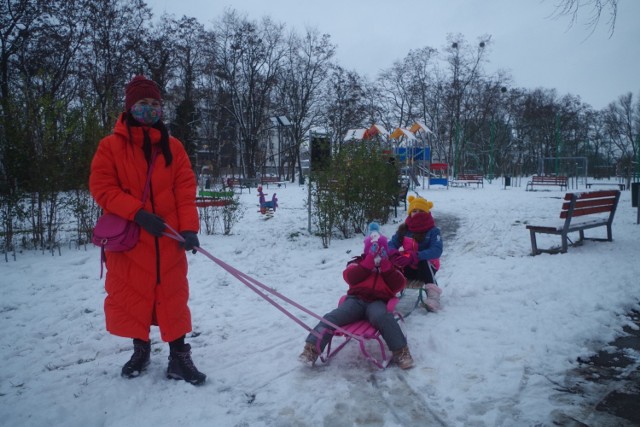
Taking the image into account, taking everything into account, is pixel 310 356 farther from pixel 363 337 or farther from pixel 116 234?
pixel 116 234

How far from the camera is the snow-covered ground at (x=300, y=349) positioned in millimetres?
2721

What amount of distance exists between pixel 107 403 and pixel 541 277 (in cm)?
524

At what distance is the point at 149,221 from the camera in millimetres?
2693

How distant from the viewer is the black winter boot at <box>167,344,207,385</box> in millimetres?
3045

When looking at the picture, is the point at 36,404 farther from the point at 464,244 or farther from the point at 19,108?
the point at 464,244

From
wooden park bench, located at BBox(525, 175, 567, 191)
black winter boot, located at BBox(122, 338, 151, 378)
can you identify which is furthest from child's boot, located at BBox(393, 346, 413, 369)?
wooden park bench, located at BBox(525, 175, 567, 191)

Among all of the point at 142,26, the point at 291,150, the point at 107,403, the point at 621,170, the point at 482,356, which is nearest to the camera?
the point at 107,403

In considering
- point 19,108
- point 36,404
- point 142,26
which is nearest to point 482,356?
point 36,404

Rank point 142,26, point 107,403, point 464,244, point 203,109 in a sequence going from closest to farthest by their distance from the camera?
point 107,403 → point 464,244 → point 142,26 → point 203,109

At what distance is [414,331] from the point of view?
159 inches

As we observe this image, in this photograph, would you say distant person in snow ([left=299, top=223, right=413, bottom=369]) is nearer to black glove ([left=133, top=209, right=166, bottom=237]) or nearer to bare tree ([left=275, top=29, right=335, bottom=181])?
black glove ([left=133, top=209, right=166, bottom=237])

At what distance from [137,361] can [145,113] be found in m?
1.88

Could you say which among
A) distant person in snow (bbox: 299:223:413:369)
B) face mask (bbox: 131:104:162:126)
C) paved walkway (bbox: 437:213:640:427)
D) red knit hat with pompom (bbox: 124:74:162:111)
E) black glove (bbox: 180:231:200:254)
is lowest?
Result: paved walkway (bbox: 437:213:640:427)

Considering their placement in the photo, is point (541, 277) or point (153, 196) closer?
point (153, 196)
